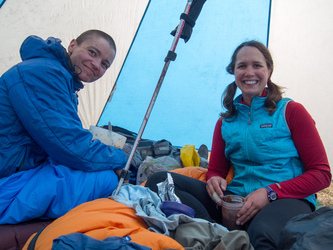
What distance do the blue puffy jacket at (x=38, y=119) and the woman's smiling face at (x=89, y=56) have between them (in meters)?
0.17

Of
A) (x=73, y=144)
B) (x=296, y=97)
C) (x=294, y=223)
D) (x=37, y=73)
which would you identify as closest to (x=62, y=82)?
(x=37, y=73)

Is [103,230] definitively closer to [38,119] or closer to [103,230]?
[103,230]

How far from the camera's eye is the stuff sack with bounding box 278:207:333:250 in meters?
0.52

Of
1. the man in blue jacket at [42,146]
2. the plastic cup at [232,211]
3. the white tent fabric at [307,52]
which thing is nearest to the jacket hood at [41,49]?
the man in blue jacket at [42,146]

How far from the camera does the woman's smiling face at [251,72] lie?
52.2 inches

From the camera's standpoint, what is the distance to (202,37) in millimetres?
2730

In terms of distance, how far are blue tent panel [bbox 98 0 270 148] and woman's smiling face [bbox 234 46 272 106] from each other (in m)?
1.38

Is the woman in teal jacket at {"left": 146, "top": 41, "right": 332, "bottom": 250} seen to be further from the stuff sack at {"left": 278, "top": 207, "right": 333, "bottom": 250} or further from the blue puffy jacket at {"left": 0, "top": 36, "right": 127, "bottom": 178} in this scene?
the blue puffy jacket at {"left": 0, "top": 36, "right": 127, "bottom": 178}

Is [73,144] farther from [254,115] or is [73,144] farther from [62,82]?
[254,115]

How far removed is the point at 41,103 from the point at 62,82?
0.54ft

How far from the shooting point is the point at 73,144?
124cm

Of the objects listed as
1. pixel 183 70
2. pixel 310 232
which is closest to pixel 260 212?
pixel 310 232

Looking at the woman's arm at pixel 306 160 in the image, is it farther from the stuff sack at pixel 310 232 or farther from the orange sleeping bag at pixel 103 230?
the orange sleeping bag at pixel 103 230

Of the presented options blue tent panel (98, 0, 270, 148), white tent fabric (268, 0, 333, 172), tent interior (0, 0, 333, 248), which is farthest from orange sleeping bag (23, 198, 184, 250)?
white tent fabric (268, 0, 333, 172)
